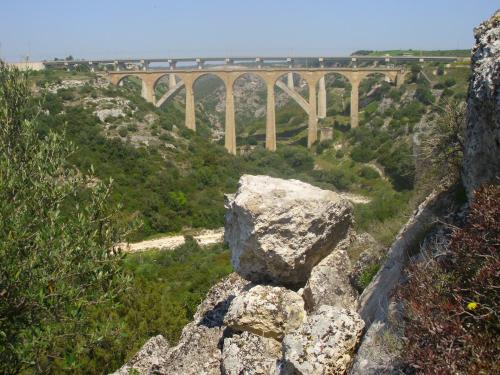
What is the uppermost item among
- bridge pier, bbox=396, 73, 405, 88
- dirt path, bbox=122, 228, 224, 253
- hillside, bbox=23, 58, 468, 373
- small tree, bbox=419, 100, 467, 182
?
bridge pier, bbox=396, 73, 405, 88

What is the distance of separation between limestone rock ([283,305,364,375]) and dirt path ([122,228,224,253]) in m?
19.4

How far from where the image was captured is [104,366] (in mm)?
7801

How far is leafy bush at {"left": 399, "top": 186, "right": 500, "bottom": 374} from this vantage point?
2975 mm

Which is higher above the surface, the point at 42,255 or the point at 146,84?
the point at 146,84

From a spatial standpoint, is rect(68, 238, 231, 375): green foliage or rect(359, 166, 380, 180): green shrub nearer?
rect(68, 238, 231, 375): green foliage

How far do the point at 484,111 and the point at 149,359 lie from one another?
5453 millimetres

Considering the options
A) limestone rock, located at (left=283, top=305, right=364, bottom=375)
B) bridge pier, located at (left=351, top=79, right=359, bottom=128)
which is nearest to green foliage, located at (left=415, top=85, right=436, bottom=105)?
bridge pier, located at (left=351, top=79, right=359, bottom=128)

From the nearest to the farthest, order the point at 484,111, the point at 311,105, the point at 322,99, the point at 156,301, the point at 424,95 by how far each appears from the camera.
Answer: the point at 484,111
the point at 156,301
the point at 424,95
the point at 311,105
the point at 322,99

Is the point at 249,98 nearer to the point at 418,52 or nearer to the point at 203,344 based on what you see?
the point at 418,52

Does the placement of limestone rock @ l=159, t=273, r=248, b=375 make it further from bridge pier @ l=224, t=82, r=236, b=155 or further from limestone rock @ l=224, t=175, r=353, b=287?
bridge pier @ l=224, t=82, r=236, b=155

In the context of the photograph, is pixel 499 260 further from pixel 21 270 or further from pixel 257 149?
pixel 257 149

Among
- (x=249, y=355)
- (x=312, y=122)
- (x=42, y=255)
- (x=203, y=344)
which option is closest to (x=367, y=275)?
(x=249, y=355)

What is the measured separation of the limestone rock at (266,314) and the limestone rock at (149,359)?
1272 mm

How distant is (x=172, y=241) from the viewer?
2530cm
